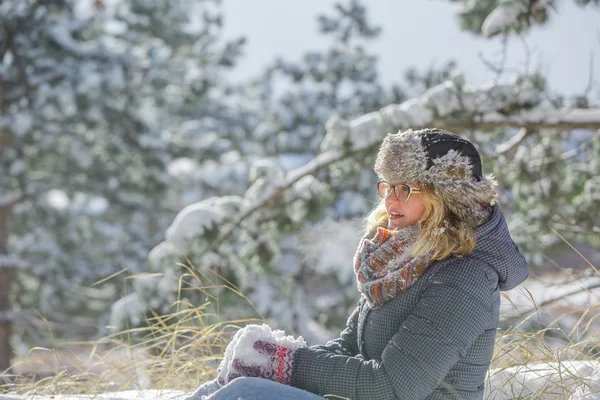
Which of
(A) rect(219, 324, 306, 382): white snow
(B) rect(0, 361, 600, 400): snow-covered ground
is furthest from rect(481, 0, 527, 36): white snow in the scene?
(A) rect(219, 324, 306, 382): white snow

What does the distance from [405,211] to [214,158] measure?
1170 centimetres

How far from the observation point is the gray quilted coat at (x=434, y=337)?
163cm

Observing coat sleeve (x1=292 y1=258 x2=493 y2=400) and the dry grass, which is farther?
the dry grass

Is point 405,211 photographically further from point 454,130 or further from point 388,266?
point 454,130

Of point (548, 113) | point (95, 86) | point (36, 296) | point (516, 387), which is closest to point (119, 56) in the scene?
point (95, 86)

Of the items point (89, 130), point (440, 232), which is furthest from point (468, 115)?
point (89, 130)

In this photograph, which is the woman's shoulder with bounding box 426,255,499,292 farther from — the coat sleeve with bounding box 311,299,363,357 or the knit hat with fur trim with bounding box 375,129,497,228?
the coat sleeve with bounding box 311,299,363,357

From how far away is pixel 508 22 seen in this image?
15.4 feet

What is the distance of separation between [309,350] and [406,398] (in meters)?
0.34

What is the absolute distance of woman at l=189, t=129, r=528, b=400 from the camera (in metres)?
1.64

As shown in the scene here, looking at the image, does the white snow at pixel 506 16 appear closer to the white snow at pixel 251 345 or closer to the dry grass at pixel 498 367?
the dry grass at pixel 498 367

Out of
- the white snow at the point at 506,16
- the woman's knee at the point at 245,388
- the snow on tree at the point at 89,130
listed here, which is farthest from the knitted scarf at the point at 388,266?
the snow on tree at the point at 89,130

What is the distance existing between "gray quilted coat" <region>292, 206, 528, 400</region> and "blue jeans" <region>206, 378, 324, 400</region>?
83 mm

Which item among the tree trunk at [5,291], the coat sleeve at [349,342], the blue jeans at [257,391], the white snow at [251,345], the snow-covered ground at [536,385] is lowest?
the tree trunk at [5,291]
